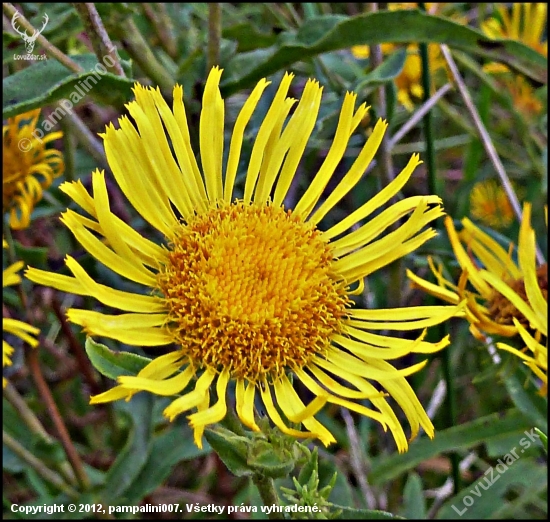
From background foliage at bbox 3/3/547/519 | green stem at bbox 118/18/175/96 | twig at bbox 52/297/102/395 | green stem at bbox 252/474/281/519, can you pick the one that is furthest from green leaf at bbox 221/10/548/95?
green stem at bbox 252/474/281/519

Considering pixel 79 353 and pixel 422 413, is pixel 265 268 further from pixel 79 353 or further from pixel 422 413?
pixel 79 353

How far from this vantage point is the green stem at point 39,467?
1.51 m

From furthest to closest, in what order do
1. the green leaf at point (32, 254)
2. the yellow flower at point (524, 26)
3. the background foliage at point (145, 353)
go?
the yellow flower at point (524, 26)
the green leaf at point (32, 254)
the background foliage at point (145, 353)

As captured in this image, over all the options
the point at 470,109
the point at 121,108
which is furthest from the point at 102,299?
the point at 470,109

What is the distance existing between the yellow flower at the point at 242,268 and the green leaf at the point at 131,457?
1.87 feet

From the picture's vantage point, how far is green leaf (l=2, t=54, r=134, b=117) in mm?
1140

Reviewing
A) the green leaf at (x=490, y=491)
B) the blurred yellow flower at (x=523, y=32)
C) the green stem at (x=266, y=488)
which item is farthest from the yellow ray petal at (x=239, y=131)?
the blurred yellow flower at (x=523, y=32)

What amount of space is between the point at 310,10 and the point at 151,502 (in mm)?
1344

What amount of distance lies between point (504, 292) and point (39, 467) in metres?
1.11

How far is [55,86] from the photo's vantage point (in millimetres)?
1118

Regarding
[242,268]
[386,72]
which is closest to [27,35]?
[242,268]

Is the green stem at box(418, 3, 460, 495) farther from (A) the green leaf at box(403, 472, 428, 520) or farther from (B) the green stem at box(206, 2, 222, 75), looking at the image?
(B) the green stem at box(206, 2, 222, 75)

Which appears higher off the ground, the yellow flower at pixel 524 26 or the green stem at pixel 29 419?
the yellow flower at pixel 524 26

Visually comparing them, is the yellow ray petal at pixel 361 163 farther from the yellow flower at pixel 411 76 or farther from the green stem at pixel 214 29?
the yellow flower at pixel 411 76
